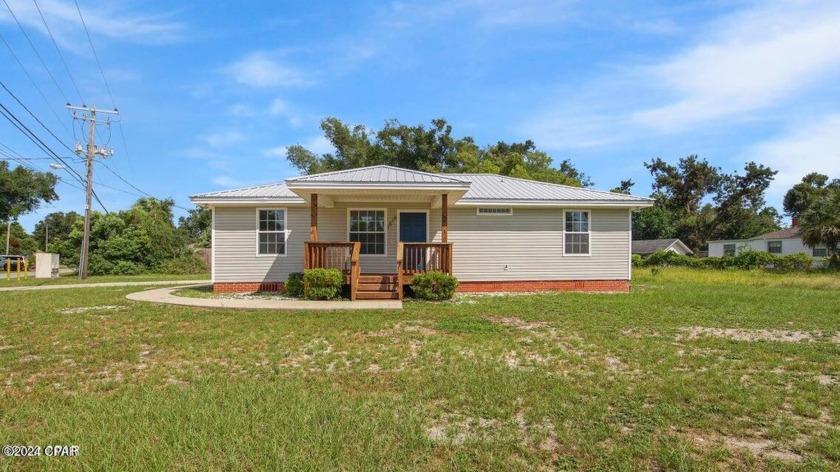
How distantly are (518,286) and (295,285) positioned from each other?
20.4 ft

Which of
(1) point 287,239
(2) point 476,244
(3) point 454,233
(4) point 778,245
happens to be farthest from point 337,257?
(4) point 778,245

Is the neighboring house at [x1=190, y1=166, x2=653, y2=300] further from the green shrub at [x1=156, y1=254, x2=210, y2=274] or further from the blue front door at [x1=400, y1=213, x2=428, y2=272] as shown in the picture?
the green shrub at [x1=156, y1=254, x2=210, y2=274]

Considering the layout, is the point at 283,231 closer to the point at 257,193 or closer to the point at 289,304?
the point at 257,193

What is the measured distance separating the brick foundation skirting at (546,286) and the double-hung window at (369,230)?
2614 mm

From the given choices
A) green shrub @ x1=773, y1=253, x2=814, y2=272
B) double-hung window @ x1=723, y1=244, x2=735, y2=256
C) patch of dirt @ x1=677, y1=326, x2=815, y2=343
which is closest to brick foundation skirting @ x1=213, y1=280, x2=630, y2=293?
patch of dirt @ x1=677, y1=326, x2=815, y2=343

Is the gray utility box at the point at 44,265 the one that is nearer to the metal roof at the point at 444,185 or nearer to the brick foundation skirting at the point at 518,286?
the brick foundation skirting at the point at 518,286

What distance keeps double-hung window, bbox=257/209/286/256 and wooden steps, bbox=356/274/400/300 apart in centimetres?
297

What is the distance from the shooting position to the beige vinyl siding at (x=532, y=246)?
1307 centimetres

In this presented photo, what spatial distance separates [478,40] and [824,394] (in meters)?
10.6

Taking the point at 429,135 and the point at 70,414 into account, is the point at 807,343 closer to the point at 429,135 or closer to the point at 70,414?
the point at 70,414

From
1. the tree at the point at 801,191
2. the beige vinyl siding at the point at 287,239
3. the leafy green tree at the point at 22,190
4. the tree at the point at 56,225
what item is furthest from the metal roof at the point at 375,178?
the tree at the point at 56,225

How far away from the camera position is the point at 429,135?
116 feet

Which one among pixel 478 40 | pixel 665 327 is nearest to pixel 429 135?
pixel 478 40

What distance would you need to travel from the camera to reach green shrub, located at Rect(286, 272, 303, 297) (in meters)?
11.4
